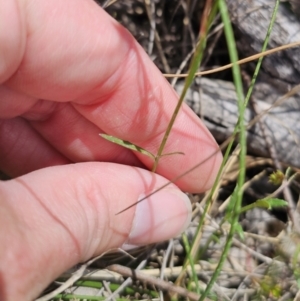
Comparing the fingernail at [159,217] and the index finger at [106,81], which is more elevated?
the index finger at [106,81]

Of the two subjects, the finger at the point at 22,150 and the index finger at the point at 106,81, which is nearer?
the index finger at the point at 106,81

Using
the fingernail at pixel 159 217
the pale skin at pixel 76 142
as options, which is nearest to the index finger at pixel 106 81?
the pale skin at pixel 76 142

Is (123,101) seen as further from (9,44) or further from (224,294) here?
(224,294)

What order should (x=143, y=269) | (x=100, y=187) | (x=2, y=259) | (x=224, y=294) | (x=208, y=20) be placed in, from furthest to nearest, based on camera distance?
(x=143, y=269), (x=224, y=294), (x=100, y=187), (x=2, y=259), (x=208, y=20)

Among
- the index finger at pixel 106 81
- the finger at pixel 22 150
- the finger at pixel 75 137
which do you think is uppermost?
the index finger at pixel 106 81

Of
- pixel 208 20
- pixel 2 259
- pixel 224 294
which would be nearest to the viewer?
pixel 208 20

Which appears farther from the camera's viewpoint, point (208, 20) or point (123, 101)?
point (123, 101)

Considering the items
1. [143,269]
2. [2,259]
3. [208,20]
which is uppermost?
[208,20]

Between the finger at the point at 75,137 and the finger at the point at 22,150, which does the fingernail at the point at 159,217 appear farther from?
the finger at the point at 22,150

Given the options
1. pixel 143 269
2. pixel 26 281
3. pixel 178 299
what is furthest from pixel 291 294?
pixel 26 281

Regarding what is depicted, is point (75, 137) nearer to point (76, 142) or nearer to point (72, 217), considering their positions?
point (76, 142)
